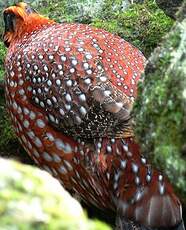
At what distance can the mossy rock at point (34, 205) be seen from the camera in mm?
1556

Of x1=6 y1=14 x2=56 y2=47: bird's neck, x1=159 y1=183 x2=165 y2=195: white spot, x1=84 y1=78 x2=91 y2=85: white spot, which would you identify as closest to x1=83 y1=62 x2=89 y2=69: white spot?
x1=84 y1=78 x2=91 y2=85: white spot

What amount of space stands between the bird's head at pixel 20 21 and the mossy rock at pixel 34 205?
4037mm

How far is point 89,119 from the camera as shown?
4293 mm

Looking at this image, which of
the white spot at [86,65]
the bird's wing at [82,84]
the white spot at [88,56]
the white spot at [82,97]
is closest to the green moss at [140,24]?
the bird's wing at [82,84]

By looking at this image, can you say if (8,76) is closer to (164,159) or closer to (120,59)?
(120,59)

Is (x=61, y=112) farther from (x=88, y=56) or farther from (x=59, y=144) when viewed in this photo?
(x=88, y=56)

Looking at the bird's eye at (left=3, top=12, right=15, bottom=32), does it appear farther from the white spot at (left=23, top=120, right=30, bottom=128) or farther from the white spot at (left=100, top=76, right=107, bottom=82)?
the white spot at (left=100, top=76, right=107, bottom=82)

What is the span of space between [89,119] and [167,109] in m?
1.87

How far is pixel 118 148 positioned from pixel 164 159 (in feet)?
6.12

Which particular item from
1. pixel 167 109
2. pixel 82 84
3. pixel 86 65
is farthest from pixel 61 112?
pixel 167 109

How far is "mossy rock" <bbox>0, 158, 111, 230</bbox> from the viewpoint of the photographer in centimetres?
156

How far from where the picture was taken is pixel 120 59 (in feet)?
15.6

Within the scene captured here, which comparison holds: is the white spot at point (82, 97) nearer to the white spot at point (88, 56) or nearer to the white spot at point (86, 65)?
the white spot at point (86, 65)

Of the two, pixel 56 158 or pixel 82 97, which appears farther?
pixel 56 158
